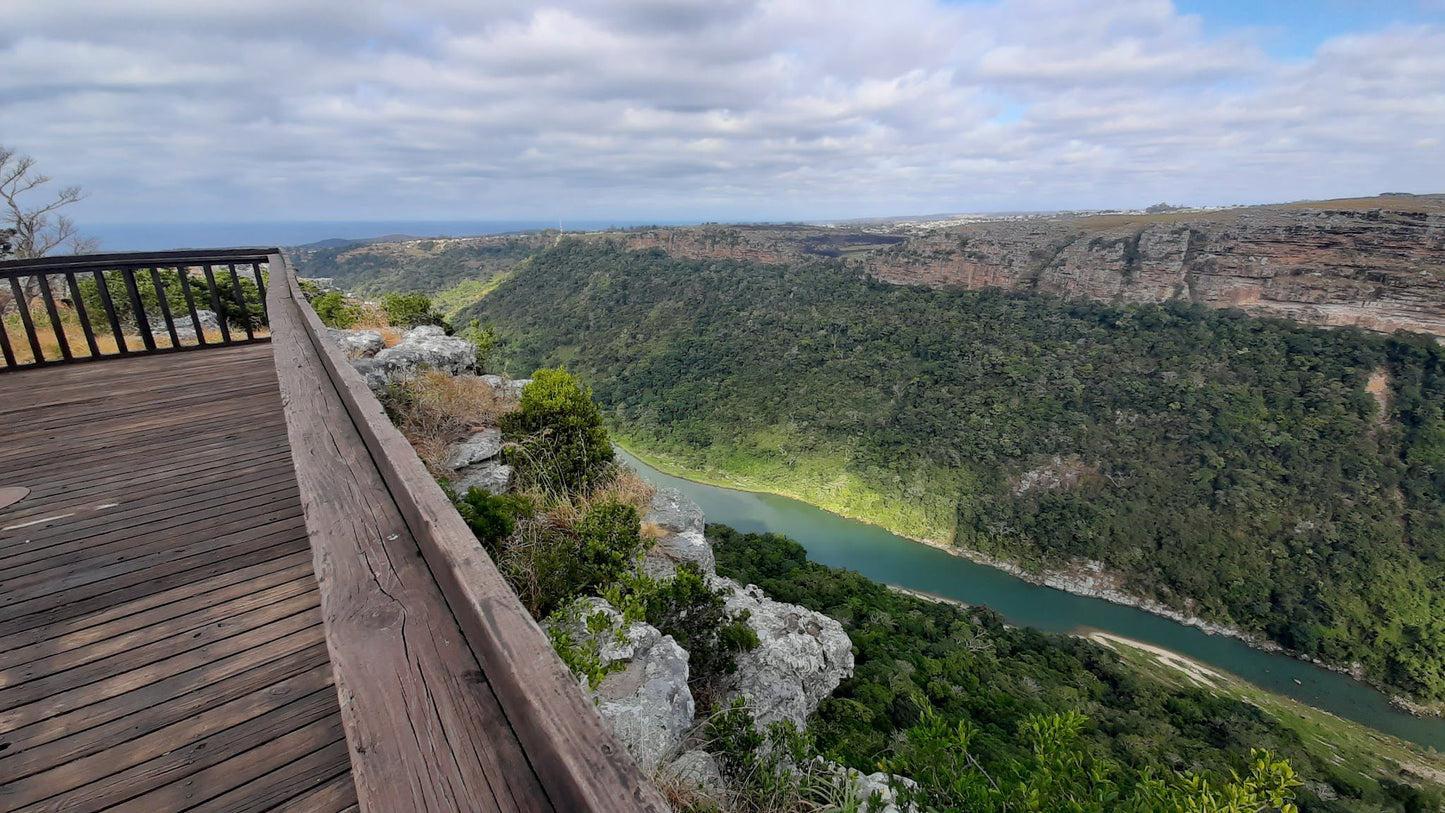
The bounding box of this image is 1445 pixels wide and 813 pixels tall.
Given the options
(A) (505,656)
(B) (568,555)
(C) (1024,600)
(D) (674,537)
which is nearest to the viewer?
(A) (505,656)

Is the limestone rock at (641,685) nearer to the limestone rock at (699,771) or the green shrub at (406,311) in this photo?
the limestone rock at (699,771)

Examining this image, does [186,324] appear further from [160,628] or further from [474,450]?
[160,628]

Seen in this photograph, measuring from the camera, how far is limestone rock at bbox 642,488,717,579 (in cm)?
569

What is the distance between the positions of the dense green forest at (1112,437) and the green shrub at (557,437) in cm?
3535

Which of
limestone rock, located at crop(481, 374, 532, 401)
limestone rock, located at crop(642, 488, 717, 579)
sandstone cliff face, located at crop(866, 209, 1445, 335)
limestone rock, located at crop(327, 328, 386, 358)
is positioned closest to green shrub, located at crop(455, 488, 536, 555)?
limestone rock, located at crop(642, 488, 717, 579)

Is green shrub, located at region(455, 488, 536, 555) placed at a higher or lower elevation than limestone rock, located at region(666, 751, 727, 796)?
higher

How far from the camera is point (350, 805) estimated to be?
4.17ft

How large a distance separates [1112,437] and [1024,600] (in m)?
16.0

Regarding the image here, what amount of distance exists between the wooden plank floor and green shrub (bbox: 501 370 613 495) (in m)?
2.19

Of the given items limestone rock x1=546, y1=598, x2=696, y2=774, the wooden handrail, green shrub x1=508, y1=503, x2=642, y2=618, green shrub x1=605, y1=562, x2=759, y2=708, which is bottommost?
green shrub x1=605, y1=562, x2=759, y2=708

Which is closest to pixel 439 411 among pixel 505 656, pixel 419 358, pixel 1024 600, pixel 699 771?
pixel 419 358

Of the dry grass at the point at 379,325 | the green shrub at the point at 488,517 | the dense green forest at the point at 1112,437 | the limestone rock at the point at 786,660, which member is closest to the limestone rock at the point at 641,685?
the green shrub at the point at 488,517

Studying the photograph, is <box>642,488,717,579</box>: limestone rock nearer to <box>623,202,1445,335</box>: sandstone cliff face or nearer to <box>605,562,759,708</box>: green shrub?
<box>605,562,759,708</box>: green shrub

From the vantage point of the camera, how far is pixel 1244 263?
4412 cm
